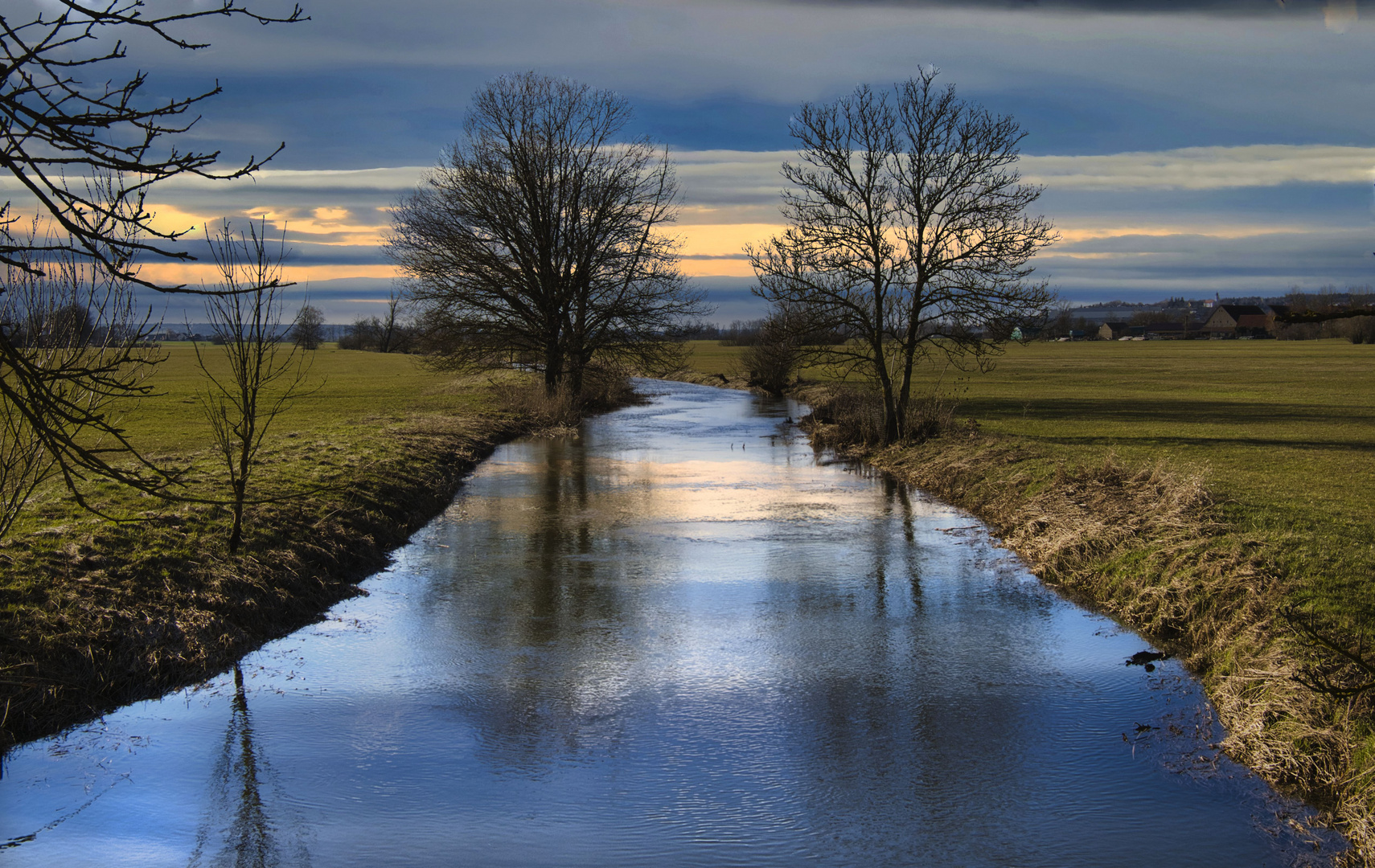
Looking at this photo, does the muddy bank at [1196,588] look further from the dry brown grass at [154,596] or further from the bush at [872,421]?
the dry brown grass at [154,596]


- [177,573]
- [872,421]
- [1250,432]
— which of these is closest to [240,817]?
[177,573]

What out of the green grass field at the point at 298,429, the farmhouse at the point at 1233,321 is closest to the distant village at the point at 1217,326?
the farmhouse at the point at 1233,321

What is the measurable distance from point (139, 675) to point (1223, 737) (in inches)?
315

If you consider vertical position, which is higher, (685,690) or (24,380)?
(24,380)

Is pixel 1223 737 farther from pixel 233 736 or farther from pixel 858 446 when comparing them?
pixel 858 446

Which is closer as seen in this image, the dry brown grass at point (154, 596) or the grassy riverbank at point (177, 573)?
the dry brown grass at point (154, 596)

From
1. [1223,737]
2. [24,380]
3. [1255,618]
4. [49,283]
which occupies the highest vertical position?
[49,283]

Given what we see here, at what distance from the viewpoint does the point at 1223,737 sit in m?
6.49

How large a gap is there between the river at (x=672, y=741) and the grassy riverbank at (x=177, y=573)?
12.8 inches

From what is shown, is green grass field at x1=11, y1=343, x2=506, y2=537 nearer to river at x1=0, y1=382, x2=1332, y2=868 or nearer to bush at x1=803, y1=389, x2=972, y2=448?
river at x1=0, y1=382, x2=1332, y2=868

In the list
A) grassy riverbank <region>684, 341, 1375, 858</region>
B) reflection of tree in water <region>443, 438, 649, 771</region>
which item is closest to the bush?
grassy riverbank <region>684, 341, 1375, 858</region>

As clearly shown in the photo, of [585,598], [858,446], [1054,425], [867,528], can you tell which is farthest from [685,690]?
[1054,425]

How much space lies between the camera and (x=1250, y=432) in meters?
21.6

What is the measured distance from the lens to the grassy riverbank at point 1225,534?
603 centimetres
